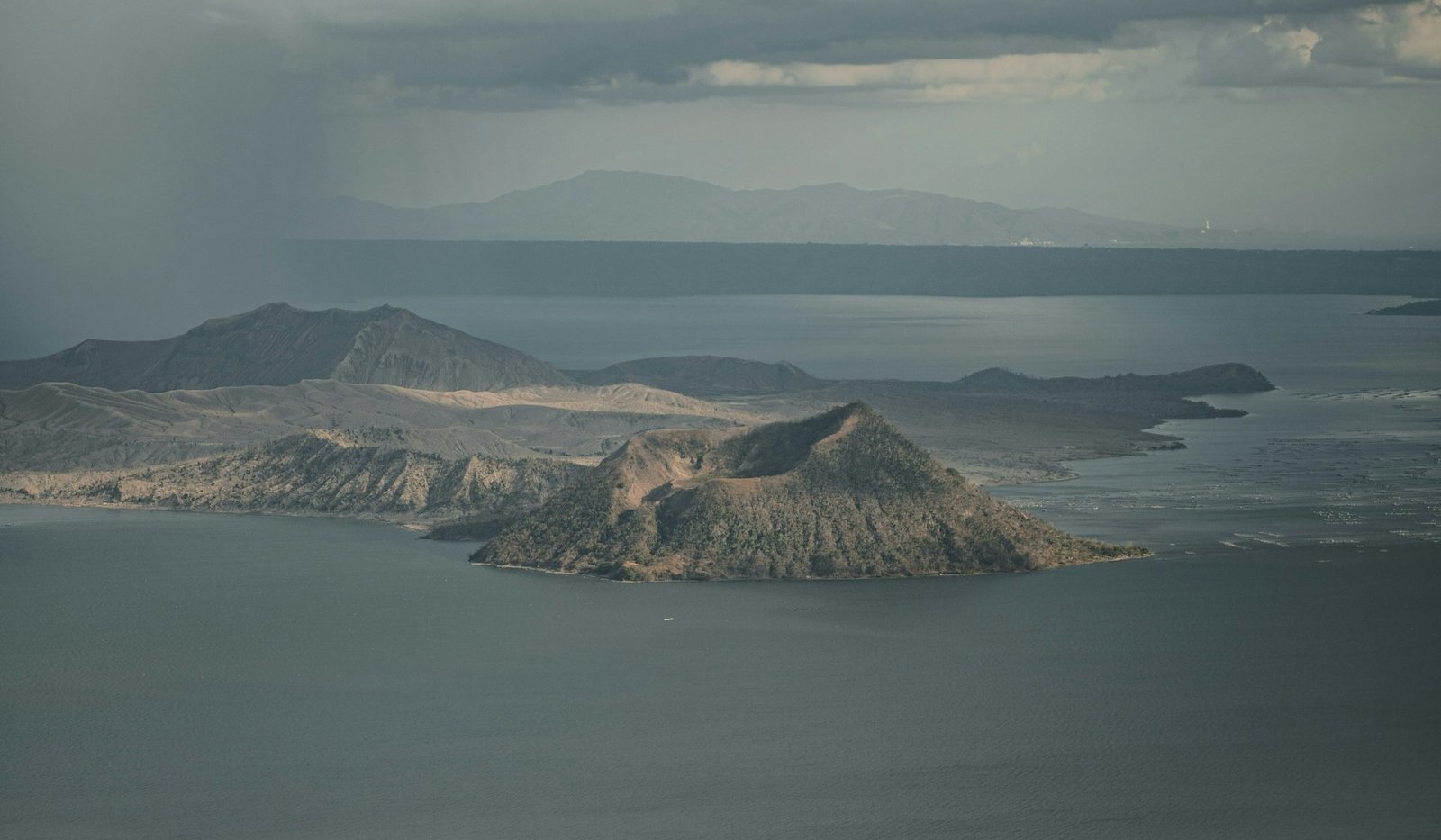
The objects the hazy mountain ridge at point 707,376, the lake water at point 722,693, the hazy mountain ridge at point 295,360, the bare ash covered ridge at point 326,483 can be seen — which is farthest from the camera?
the hazy mountain ridge at point 707,376

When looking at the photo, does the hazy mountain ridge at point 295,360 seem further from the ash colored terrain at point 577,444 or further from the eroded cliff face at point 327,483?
the eroded cliff face at point 327,483

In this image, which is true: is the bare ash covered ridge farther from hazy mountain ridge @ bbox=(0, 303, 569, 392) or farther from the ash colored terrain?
hazy mountain ridge @ bbox=(0, 303, 569, 392)

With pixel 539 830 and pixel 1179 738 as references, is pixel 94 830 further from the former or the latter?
pixel 1179 738

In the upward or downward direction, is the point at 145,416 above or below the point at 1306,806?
above

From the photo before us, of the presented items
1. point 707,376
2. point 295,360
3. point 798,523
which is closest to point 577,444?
point 295,360

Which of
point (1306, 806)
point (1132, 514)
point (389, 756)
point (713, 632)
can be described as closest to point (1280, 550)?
point (1132, 514)

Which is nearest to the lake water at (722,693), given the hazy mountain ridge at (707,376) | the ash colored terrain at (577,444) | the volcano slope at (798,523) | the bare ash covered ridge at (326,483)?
the volcano slope at (798,523)
